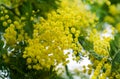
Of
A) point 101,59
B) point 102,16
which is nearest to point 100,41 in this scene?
point 101,59

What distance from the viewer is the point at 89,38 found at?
1604 millimetres

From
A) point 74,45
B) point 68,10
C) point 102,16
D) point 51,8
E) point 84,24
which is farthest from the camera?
point 102,16

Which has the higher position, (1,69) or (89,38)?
(89,38)

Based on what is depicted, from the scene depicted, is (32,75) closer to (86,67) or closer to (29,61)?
(29,61)

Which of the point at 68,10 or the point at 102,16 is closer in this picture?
the point at 68,10

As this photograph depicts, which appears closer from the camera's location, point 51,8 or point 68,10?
point 68,10

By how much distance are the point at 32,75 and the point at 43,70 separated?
5 cm

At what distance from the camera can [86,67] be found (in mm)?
1562

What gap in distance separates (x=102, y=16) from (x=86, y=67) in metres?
1.40

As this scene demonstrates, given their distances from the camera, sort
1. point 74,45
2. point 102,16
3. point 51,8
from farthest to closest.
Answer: point 102,16, point 51,8, point 74,45

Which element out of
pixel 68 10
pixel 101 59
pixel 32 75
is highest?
pixel 68 10

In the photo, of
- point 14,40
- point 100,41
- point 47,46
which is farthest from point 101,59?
point 14,40

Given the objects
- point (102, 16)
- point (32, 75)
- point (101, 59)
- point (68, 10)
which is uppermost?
point (68, 10)

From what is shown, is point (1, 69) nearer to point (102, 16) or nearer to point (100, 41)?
point (100, 41)
